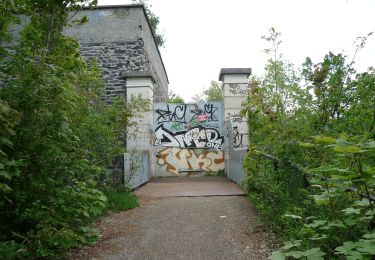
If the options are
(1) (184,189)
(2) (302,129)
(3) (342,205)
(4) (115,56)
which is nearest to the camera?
(3) (342,205)

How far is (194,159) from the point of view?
1246cm

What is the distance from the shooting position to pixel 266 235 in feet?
16.2

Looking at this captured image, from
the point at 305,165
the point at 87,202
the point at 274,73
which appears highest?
the point at 274,73

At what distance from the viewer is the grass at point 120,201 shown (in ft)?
22.4

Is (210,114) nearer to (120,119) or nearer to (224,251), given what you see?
(120,119)

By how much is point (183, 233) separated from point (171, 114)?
24.5 ft

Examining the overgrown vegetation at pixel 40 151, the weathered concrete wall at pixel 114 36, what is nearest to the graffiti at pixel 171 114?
the weathered concrete wall at pixel 114 36

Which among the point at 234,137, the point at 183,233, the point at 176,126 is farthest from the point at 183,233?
the point at 176,126

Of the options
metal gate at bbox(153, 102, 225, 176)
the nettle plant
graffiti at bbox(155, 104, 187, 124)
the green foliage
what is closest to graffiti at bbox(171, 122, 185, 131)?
metal gate at bbox(153, 102, 225, 176)

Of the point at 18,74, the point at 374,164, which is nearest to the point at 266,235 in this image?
the point at 374,164

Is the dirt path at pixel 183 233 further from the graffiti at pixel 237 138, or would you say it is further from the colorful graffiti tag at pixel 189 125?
the colorful graffiti tag at pixel 189 125

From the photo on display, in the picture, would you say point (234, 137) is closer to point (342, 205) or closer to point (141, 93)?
point (141, 93)

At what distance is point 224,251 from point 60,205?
207 cm

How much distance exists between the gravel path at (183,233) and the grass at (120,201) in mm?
186
